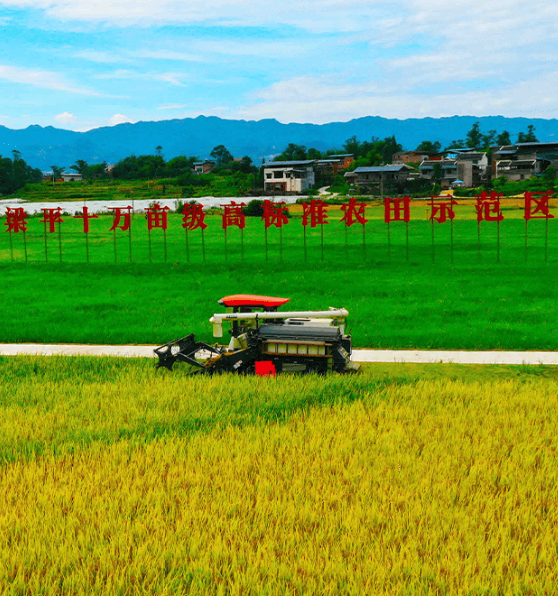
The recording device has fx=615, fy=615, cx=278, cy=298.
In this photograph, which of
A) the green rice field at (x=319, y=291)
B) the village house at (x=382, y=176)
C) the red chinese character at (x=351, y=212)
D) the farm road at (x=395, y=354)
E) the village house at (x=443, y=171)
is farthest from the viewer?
the village house at (x=443, y=171)

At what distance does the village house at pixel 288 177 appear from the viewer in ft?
326

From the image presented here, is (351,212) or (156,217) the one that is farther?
(156,217)

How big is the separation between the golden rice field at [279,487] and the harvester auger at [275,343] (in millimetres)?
371

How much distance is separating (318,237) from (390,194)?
45.4 metres

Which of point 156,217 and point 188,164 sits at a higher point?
point 188,164

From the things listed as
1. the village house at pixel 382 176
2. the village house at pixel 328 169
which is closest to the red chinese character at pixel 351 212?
the village house at pixel 382 176

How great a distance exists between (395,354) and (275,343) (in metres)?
3.29

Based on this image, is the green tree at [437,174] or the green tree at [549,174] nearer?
the green tree at [549,174]

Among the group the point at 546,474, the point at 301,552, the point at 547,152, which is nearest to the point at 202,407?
the point at 301,552

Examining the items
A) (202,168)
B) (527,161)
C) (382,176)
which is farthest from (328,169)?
(527,161)

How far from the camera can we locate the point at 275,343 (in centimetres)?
952

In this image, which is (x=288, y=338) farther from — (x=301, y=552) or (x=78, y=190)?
(x=78, y=190)

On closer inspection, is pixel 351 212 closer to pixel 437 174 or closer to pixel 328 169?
pixel 437 174

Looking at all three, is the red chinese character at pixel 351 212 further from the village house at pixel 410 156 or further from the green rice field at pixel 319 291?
the village house at pixel 410 156
